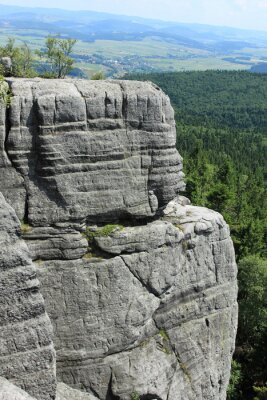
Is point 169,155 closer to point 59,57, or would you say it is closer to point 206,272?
point 206,272

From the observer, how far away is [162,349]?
82.4 ft

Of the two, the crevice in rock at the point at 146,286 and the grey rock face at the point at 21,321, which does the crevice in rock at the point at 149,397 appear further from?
the grey rock face at the point at 21,321

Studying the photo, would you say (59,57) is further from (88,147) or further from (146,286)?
(146,286)

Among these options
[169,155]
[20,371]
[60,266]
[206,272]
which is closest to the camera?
[20,371]

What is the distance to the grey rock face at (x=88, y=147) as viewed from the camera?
2112 centimetres

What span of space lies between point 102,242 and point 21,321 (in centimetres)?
575

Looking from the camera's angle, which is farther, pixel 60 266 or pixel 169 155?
pixel 169 155

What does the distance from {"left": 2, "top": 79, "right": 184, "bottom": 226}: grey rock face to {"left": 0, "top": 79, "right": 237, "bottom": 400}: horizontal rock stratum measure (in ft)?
0.16

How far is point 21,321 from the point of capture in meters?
19.2

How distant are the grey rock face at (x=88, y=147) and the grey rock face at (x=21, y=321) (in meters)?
3.06

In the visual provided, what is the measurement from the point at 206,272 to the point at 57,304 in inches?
356

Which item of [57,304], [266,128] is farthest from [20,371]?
[266,128]

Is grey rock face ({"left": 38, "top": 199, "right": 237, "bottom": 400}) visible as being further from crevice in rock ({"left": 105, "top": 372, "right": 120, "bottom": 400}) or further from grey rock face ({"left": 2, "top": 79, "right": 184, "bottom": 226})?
grey rock face ({"left": 2, "top": 79, "right": 184, "bottom": 226})

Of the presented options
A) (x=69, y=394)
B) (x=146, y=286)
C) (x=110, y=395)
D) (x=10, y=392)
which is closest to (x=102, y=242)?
(x=146, y=286)
